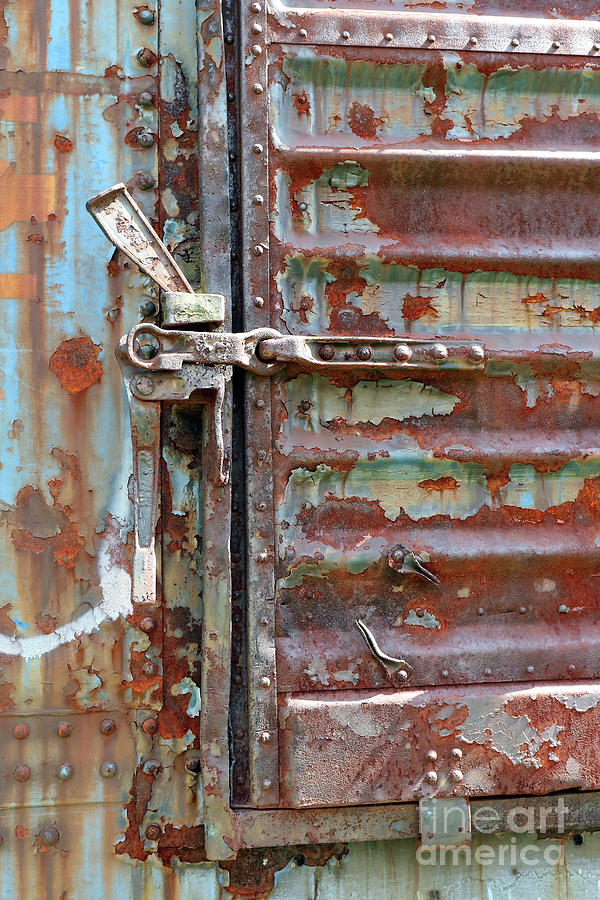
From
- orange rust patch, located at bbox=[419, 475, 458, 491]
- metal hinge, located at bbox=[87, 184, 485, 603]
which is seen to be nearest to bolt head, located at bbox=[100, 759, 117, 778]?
metal hinge, located at bbox=[87, 184, 485, 603]

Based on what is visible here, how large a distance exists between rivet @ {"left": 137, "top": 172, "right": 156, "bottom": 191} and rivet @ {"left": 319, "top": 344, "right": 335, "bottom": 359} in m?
0.60

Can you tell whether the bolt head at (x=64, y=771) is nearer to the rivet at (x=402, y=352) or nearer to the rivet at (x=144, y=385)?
the rivet at (x=144, y=385)

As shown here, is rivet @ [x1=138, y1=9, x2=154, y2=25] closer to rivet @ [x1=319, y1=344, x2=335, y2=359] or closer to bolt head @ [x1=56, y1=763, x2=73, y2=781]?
rivet @ [x1=319, y1=344, x2=335, y2=359]

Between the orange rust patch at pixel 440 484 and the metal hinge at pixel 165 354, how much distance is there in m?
0.39

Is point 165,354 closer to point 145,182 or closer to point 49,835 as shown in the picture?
point 145,182

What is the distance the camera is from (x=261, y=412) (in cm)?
198

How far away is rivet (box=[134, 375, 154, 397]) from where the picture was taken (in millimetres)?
1884

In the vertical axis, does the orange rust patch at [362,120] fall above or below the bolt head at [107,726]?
above

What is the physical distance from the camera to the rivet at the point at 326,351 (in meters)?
1.97

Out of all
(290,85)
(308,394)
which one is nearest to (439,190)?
(290,85)

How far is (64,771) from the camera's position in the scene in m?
1.90

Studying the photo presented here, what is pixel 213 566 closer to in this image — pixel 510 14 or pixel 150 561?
pixel 150 561

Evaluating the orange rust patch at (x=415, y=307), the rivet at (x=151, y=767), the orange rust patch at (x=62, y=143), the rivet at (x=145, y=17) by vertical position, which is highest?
the rivet at (x=145, y=17)

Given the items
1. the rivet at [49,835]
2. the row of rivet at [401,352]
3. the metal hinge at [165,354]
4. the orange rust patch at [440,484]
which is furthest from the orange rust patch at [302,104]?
the rivet at [49,835]
